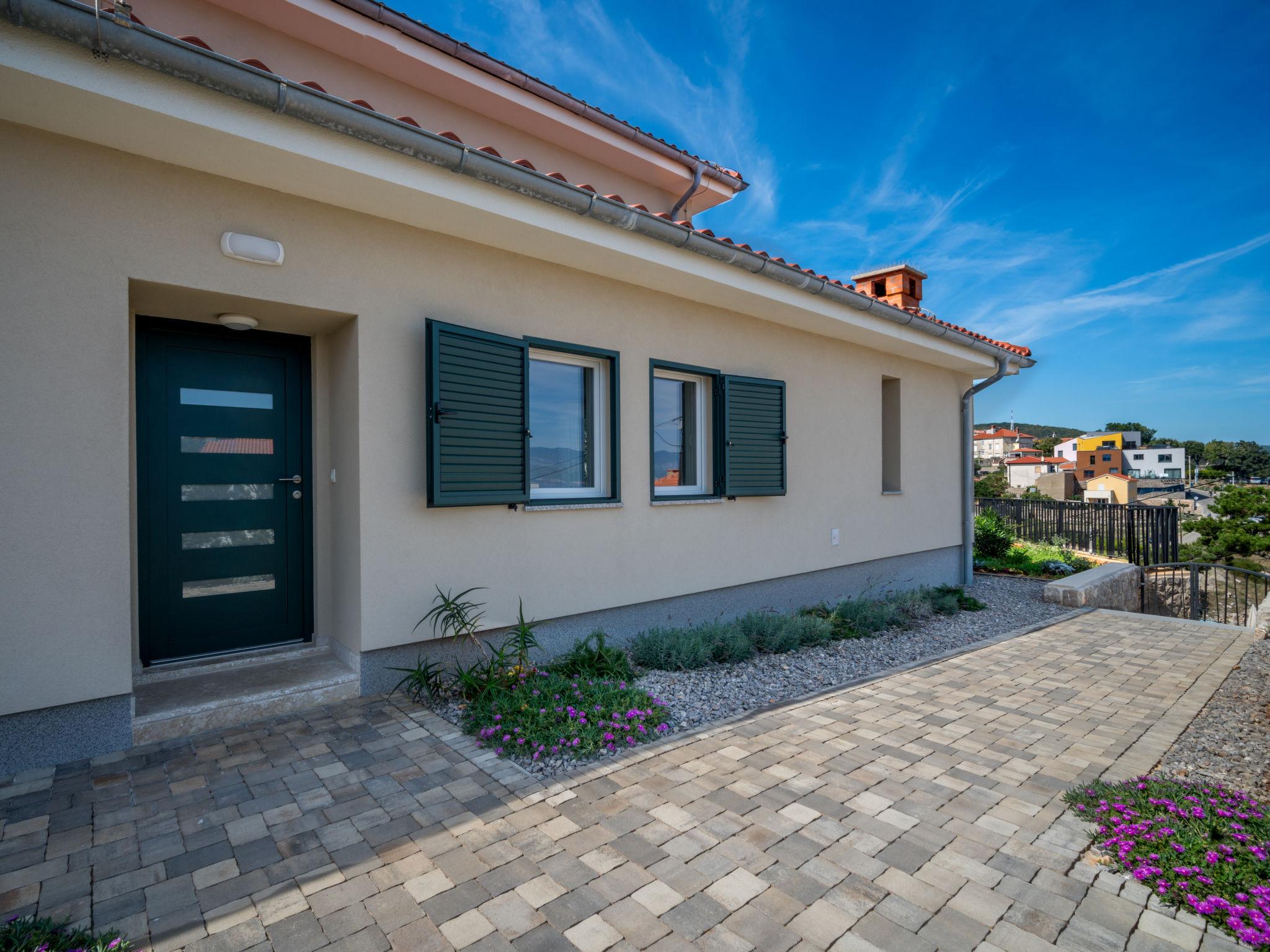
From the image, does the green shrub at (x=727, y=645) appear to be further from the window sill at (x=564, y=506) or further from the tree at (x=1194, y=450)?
the tree at (x=1194, y=450)

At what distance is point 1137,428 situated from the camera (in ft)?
383

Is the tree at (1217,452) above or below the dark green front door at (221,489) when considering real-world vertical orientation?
above

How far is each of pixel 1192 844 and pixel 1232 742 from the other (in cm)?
179

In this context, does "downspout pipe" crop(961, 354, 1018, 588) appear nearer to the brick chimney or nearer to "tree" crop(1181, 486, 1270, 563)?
the brick chimney

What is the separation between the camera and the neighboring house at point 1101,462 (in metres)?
92.6

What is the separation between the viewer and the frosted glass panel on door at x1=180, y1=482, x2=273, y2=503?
4.08m

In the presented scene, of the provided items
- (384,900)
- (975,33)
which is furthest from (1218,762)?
(975,33)

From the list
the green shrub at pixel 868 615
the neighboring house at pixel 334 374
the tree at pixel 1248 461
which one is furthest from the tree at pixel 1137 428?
the neighboring house at pixel 334 374

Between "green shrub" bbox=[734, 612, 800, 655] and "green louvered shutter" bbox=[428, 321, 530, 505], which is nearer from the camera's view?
"green louvered shutter" bbox=[428, 321, 530, 505]

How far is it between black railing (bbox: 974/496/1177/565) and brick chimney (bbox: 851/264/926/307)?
20.4 feet

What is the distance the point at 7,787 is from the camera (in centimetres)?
289

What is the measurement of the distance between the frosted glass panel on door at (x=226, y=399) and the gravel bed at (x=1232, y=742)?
6.02m

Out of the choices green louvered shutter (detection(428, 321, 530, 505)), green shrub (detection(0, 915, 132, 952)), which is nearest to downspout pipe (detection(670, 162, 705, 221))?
green louvered shutter (detection(428, 321, 530, 505))

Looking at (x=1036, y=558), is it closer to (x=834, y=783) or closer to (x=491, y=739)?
(x=834, y=783)
